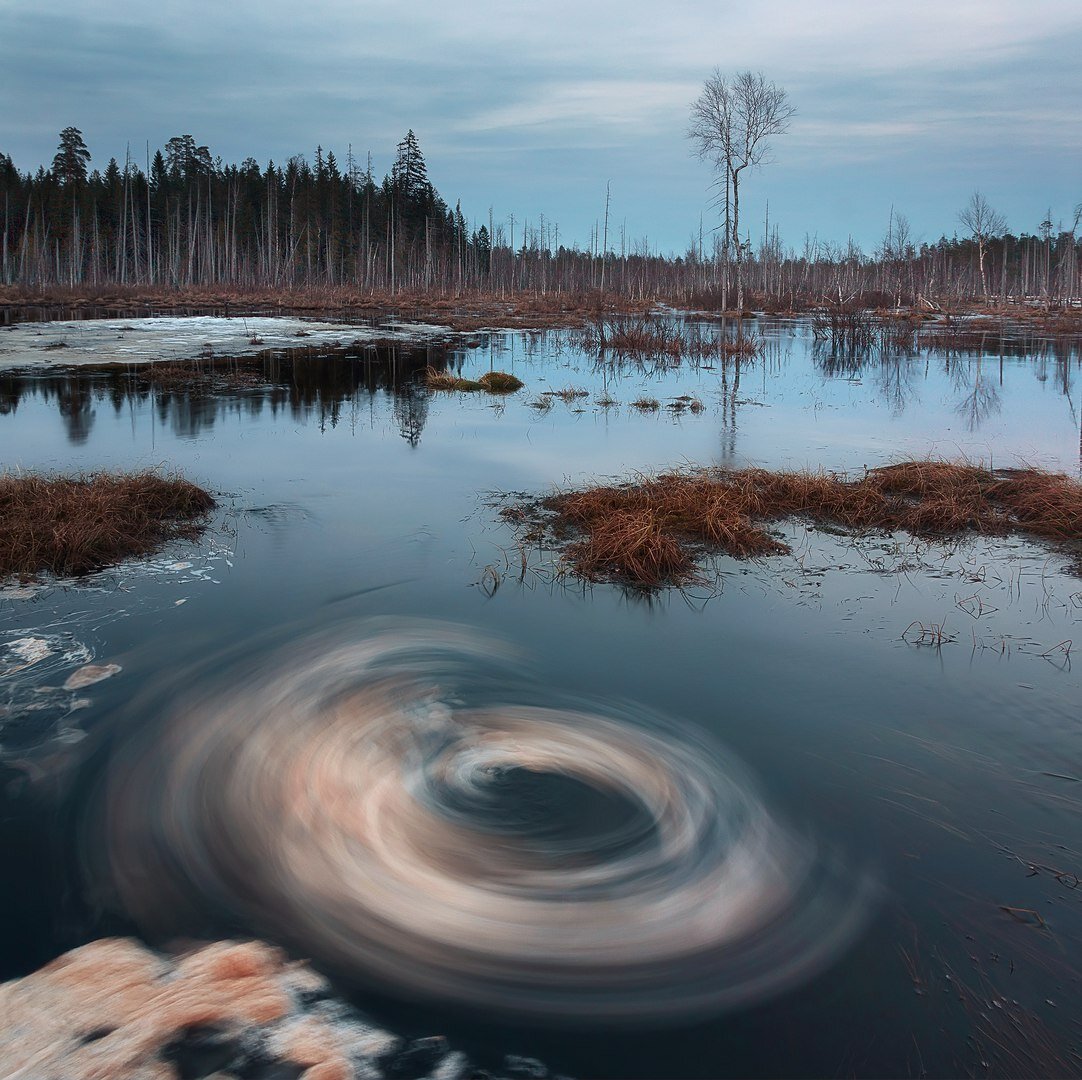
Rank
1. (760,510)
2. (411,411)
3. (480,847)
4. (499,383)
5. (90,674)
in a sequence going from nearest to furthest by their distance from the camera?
(480,847), (90,674), (760,510), (411,411), (499,383)

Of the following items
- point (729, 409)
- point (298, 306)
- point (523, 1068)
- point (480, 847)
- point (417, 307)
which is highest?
point (417, 307)

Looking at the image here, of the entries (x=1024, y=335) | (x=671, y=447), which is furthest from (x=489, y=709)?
(x=1024, y=335)

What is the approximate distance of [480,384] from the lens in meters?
20.0

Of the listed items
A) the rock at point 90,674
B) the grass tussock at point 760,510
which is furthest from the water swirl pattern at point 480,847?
the grass tussock at point 760,510

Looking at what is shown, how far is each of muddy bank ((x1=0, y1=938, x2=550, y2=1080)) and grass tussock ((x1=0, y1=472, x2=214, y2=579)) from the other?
15.9 ft

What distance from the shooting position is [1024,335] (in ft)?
129

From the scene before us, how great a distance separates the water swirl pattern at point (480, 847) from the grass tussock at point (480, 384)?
573 inches

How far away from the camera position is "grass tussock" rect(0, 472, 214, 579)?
7391mm

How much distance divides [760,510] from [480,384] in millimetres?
11540

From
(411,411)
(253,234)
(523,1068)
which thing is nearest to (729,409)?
(411,411)

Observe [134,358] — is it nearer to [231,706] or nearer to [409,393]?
[409,393]

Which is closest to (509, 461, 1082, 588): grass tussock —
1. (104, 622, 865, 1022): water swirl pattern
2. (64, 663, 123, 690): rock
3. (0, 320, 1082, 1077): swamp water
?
(0, 320, 1082, 1077): swamp water

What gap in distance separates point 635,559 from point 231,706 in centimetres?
369

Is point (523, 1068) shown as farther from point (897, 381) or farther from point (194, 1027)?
point (897, 381)
